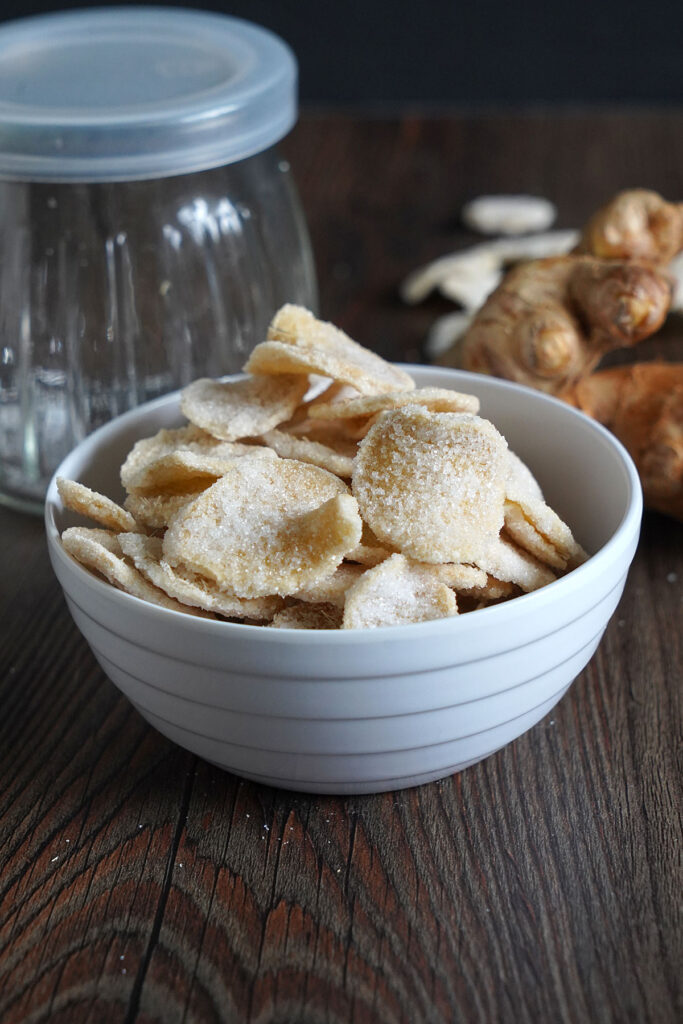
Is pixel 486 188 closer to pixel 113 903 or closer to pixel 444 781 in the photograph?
pixel 444 781

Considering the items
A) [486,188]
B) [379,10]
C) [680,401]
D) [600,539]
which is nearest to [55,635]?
[600,539]

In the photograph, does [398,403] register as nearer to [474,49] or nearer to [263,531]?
[263,531]

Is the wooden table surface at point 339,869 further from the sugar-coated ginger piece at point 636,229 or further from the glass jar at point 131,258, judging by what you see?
the sugar-coated ginger piece at point 636,229

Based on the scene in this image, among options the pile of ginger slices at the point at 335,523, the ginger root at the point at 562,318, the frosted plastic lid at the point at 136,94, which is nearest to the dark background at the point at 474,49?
the frosted plastic lid at the point at 136,94

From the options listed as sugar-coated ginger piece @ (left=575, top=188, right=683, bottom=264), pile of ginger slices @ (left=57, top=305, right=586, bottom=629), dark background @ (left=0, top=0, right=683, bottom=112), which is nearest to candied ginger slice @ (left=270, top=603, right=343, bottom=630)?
pile of ginger slices @ (left=57, top=305, right=586, bottom=629)

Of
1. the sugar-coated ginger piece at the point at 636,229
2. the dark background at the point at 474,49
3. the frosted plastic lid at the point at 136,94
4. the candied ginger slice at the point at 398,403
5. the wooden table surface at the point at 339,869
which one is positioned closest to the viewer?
the wooden table surface at the point at 339,869

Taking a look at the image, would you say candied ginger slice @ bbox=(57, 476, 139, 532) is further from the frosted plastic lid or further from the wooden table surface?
the frosted plastic lid

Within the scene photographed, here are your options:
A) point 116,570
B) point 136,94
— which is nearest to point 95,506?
point 116,570
